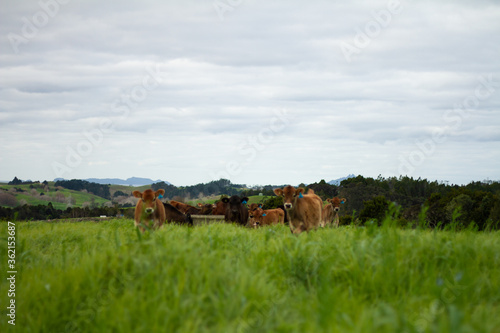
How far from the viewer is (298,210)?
14602 millimetres

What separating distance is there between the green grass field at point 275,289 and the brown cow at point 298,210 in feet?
19.4

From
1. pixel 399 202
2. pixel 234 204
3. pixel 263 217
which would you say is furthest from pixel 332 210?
pixel 399 202

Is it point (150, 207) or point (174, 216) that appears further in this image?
point (174, 216)

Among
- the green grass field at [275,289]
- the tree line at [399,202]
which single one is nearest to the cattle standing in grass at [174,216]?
the tree line at [399,202]

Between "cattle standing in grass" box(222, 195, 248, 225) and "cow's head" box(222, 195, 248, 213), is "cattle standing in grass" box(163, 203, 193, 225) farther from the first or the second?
"cow's head" box(222, 195, 248, 213)

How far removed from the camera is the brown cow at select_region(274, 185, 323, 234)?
14.3 metres

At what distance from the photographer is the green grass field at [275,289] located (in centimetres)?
502

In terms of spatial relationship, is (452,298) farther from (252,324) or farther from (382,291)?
(252,324)

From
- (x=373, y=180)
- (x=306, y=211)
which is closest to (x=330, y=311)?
(x=306, y=211)

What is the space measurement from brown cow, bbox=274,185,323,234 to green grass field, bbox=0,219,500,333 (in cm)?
590

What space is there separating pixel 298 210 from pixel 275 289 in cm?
850

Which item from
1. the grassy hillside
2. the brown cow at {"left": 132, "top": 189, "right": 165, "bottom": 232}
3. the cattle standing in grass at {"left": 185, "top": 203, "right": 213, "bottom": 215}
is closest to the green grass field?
the brown cow at {"left": 132, "top": 189, "right": 165, "bottom": 232}

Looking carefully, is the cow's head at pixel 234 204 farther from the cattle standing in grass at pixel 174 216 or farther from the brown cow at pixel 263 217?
the brown cow at pixel 263 217

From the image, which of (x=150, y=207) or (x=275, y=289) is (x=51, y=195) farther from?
(x=275, y=289)
